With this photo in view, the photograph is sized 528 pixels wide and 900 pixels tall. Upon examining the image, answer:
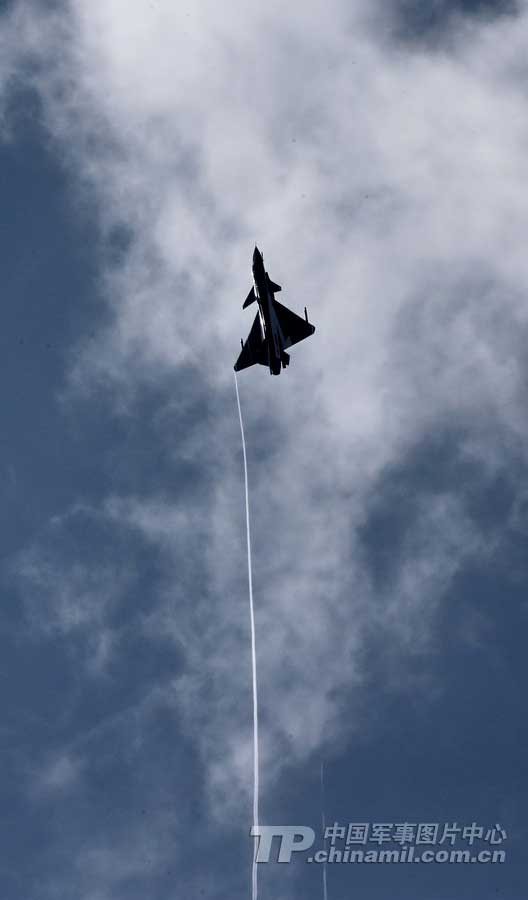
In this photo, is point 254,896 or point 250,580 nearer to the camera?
point 254,896

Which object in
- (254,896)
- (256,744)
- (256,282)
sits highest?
(256,282)

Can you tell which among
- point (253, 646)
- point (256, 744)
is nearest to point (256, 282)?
point (253, 646)

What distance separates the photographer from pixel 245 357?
109312 mm

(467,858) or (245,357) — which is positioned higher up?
(245,357)

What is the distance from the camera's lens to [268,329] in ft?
324

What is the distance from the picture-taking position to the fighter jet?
97.6 meters

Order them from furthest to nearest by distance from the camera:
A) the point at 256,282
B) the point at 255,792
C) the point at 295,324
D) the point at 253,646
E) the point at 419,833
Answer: the point at 295,324 → the point at 256,282 → the point at 253,646 → the point at 419,833 → the point at 255,792

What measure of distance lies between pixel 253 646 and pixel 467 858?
2558 cm

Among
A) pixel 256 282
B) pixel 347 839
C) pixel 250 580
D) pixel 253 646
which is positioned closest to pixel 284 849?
pixel 347 839

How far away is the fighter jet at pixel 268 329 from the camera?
97.6 metres

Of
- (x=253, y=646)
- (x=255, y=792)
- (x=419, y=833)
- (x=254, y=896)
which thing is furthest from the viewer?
(x=253, y=646)

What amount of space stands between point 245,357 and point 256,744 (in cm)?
5176

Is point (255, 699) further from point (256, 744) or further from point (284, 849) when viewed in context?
point (284, 849)

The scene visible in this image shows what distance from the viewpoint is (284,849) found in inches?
2825
